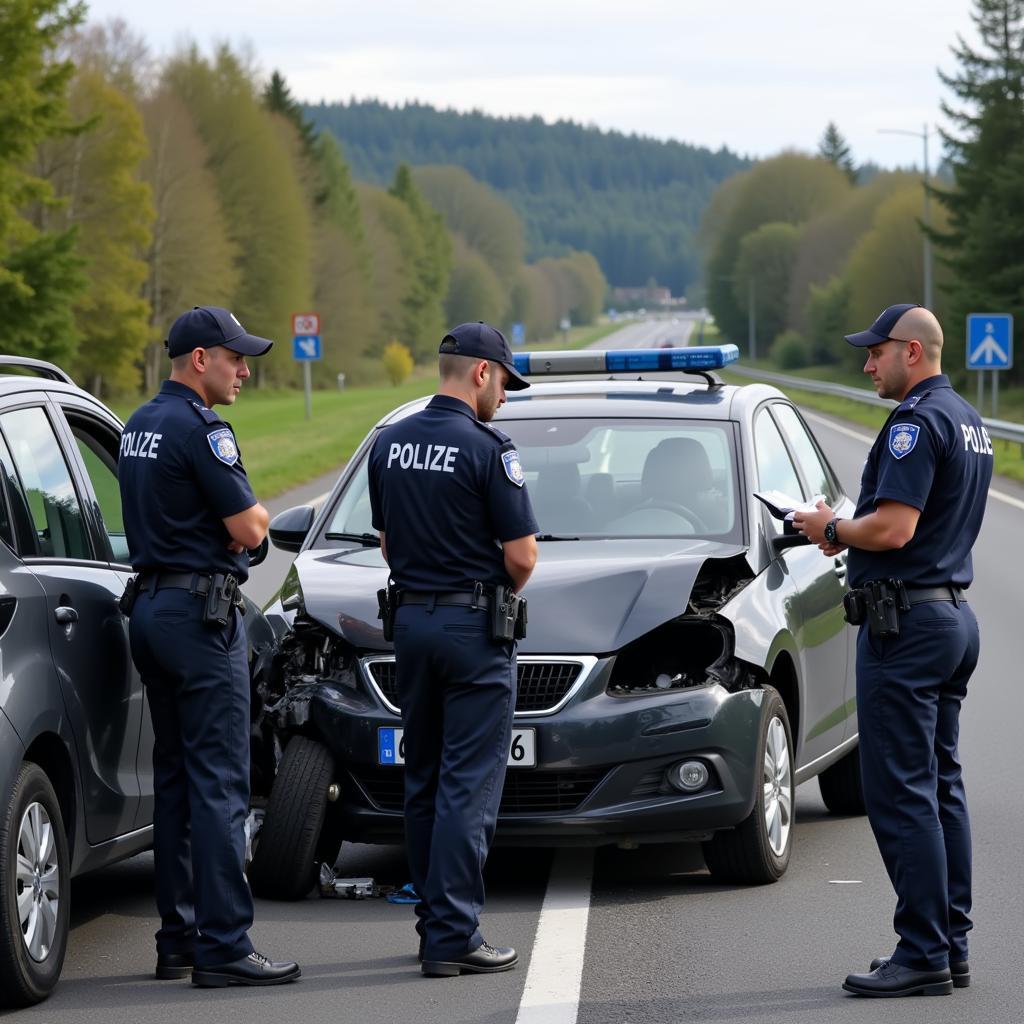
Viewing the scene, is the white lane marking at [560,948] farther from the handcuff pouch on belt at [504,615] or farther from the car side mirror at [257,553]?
the car side mirror at [257,553]

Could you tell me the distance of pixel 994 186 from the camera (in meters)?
66.6

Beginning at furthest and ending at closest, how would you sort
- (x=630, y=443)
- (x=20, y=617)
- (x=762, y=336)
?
(x=762, y=336) → (x=630, y=443) → (x=20, y=617)

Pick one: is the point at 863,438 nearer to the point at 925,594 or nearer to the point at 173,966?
the point at 925,594

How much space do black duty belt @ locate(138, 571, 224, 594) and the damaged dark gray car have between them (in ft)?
3.48

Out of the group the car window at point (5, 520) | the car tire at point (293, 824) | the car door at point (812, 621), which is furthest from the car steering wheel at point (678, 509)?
the car window at point (5, 520)

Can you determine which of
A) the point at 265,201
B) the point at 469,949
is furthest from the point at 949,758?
the point at 265,201

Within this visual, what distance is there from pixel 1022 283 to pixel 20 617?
64.1 metres

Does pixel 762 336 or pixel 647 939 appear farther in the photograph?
pixel 762 336

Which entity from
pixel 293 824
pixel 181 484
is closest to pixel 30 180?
pixel 293 824

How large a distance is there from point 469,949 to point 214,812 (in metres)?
0.81

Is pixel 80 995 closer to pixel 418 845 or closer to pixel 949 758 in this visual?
pixel 418 845

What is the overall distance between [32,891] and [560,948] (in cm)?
154

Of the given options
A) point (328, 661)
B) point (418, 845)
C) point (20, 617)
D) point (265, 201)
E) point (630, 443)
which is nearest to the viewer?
point (20, 617)

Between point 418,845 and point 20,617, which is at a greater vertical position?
point 20,617
